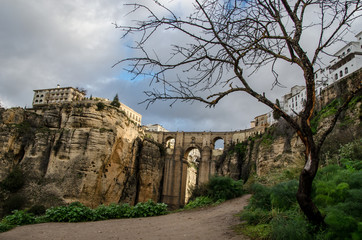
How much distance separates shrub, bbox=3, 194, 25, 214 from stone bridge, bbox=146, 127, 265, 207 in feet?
62.8

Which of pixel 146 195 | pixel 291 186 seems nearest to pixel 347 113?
pixel 291 186

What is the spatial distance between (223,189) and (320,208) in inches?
301

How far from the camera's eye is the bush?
12.2m

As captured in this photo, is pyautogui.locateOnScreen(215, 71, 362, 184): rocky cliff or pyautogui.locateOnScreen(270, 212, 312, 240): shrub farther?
pyautogui.locateOnScreen(215, 71, 362, 184): rocky cliff

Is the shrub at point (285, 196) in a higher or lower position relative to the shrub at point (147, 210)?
higher

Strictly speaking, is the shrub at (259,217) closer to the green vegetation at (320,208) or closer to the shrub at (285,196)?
the green vegetation at (320,208)

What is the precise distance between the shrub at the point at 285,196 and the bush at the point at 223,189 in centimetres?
607

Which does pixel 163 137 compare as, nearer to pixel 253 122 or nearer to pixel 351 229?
pixel 253 122

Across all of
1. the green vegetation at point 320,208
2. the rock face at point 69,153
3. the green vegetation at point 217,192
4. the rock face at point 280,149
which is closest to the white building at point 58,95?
the rock face at point 69,153

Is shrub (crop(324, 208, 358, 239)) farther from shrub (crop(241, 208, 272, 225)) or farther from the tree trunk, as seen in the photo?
shrub (crop(241, 208, 272, 225))

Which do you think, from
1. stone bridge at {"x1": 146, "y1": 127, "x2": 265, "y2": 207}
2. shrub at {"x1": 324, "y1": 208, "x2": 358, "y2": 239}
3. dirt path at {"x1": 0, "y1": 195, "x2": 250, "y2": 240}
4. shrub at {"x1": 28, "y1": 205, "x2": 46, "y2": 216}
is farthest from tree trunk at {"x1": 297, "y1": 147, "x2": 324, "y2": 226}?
stone bridge at {"x1": 146, "y1": 127, "x2": 265, "y2": 207}

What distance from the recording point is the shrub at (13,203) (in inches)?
870

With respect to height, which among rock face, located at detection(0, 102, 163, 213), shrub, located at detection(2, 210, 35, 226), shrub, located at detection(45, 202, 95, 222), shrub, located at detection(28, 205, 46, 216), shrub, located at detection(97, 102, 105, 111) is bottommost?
shrub, located at detection(28, 205, 46, 216)

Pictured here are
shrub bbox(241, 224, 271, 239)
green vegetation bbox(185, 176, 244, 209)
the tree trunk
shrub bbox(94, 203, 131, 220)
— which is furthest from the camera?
green vegetation bbox(185, 176, 244, 209)
